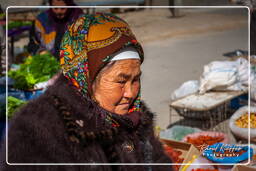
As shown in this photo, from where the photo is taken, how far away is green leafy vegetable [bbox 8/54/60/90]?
397 centimetres

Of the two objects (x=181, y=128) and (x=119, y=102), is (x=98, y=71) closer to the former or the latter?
(x=119, y=102)

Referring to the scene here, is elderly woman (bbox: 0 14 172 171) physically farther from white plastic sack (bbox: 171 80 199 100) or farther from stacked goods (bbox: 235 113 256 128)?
white plastic sack (bbox: 171 80 199 100)

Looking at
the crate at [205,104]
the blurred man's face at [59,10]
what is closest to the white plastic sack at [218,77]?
the crate at [205,104]

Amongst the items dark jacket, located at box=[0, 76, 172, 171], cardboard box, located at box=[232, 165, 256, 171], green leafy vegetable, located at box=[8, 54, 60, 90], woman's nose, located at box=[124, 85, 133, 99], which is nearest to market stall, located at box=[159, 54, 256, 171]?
cardboard box, located at box=[232, 165, 256, 171]

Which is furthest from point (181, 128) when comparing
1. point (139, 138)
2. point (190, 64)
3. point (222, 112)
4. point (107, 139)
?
point (190, 64)

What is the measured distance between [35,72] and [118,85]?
2861 mm

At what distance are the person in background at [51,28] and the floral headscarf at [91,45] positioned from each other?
2.84 metres

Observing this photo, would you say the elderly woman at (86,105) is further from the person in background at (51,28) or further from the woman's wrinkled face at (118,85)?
the person in background at (51,28)

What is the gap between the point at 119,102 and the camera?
1.58 metres

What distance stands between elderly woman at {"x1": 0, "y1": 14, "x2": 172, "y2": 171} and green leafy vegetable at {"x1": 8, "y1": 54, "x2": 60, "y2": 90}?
2.47 meters

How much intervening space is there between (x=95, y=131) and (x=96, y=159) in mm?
121

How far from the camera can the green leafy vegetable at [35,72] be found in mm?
3974

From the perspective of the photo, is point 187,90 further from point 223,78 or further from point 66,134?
point 66,134

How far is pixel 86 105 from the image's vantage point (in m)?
1.58
